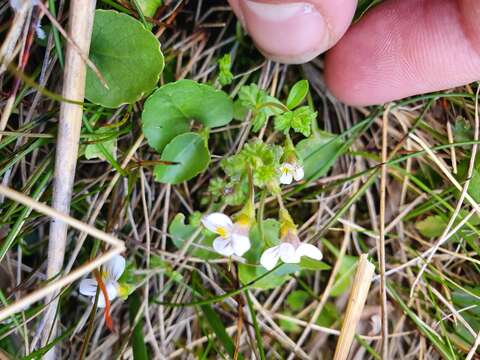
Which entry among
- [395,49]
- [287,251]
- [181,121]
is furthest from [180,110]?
[395,49]

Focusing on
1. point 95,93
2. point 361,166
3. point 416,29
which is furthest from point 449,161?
point 95,93

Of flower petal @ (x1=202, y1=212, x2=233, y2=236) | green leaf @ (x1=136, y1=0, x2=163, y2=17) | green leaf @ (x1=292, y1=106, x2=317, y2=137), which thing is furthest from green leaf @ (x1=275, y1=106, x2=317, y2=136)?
green leaf @ (x1=136, y1=0, x2=163, y2=17)

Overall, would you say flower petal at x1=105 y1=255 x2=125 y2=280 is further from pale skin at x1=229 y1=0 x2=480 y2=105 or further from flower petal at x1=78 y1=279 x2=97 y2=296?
pale skin at x1=229 y1=0 x2=480 y2=105

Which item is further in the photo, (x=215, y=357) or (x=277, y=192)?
(x=215, y=357)

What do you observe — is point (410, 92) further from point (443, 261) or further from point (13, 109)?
point (13, 109)

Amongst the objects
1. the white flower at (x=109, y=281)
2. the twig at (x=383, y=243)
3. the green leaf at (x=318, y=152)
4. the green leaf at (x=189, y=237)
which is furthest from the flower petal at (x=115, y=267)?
the twig at (x=383, y=243)

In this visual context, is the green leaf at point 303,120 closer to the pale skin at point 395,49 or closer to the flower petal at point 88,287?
the pale skin at point 395,49
